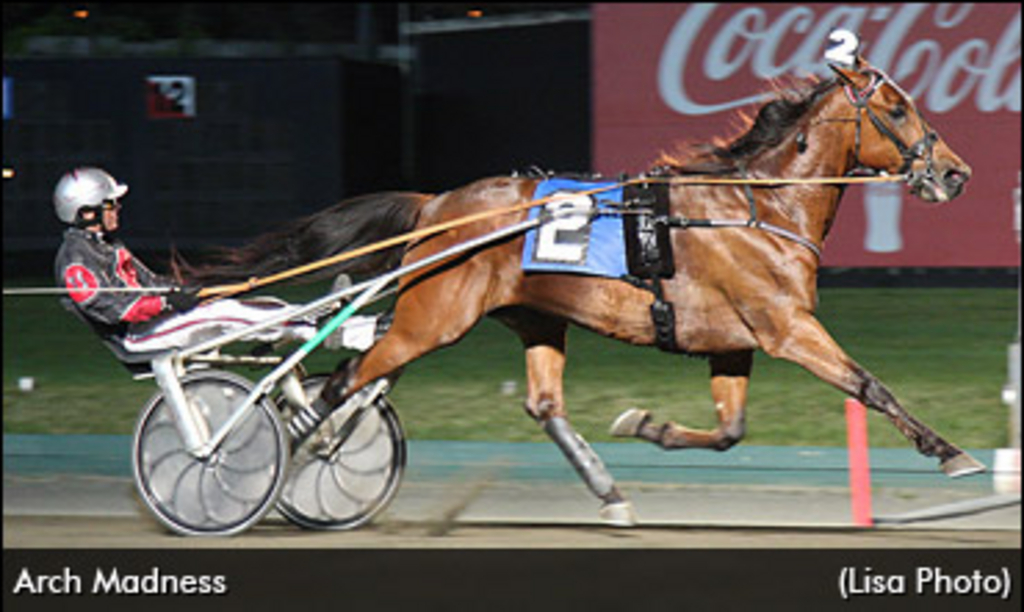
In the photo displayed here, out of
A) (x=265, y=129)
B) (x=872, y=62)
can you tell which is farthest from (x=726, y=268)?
(x=265, y=129)

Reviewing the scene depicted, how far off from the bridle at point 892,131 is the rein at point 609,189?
97mm

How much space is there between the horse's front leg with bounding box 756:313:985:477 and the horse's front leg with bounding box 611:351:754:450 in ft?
1.35

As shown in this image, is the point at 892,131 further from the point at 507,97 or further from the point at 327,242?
the point at 507,97

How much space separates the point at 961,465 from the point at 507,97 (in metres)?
15.0

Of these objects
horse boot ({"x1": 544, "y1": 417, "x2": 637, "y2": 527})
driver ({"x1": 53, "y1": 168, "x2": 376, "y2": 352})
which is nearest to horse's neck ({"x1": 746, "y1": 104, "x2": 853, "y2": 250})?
horse boot ({"x1": 544, "y1": 417, "x2": 637, "y2": 527})

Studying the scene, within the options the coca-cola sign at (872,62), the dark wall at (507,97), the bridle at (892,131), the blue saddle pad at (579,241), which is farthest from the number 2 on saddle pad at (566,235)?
the dark wall at (507,97)

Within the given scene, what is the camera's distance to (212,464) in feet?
25.4

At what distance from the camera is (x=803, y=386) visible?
39.2 ft

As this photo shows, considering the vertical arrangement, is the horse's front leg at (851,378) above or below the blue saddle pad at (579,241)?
below

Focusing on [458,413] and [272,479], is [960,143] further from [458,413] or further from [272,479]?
[272,479]

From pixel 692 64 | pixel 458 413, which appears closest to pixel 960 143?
pixel 692 64

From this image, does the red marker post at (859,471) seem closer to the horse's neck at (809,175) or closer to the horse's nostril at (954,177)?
the horse's neck at (809,175)

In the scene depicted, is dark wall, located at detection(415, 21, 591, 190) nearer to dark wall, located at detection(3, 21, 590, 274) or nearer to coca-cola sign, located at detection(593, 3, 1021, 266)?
dark wall, located at detection(3, 21, 590, 274)

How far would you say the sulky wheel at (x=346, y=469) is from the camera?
7.94 meters
